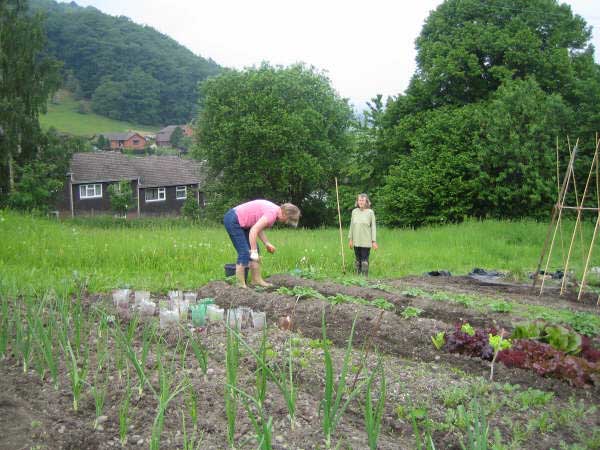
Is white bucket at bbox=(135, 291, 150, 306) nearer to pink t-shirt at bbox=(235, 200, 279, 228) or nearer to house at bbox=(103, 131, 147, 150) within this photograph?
pink t-shirt at bbox=(235, 200, 279, 228)

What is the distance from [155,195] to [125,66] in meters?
28.8

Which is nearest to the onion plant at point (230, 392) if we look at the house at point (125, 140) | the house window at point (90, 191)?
the house window at point (90, 191)

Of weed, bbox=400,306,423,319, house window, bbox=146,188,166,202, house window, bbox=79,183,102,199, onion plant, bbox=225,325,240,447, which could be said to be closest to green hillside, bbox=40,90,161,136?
house window, bbox=146,188,166,202

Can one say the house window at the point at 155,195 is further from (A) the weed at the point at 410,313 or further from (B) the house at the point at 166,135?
(A) the weed at the point at 410,313

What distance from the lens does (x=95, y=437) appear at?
3.02m

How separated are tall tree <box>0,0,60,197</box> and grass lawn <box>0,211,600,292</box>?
10.6 m

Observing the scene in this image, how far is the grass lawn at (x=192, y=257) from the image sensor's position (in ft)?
25.3

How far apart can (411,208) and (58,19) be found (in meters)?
57.8

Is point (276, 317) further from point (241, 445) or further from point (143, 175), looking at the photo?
point (143, 175)

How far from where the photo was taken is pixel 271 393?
3.60 metres

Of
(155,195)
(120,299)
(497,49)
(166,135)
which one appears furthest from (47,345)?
(166,135)

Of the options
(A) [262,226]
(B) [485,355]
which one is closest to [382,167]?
(A) [262,226]

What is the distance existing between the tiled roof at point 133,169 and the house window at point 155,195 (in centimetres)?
73

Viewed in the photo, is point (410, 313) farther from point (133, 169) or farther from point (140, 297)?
point (133, 169)
